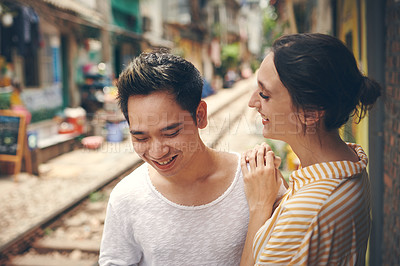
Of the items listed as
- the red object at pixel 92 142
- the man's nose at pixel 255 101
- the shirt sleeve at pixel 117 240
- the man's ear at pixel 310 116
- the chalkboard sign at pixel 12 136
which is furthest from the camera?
the red object at pixel 92 142

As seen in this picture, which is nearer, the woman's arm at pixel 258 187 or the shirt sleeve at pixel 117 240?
the woman's arm at pixel 258 187

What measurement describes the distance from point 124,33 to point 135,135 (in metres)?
16.0

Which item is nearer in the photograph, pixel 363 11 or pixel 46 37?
pixel 363 11

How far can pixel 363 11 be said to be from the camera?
10.5ft

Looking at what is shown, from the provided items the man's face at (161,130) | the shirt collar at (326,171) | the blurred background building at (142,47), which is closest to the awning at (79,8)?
the blurred background building at (142,47)

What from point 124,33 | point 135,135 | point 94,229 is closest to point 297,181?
point 135,135

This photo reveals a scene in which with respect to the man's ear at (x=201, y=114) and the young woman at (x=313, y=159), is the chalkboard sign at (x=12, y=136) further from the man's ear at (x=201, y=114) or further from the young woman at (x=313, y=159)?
the young woman at (x=313, y=159)

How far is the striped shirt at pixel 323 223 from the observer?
3.90ft

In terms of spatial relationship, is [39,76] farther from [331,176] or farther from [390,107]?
Answer: [331,176]

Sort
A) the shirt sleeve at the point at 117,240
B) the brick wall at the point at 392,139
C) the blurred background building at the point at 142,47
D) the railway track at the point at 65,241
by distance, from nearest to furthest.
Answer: the shirt sleeve at the point at 117,240 < the brick wall at the point at 392,139 < the blurred background building at the point at 142,47 < the railway track at the point at 65,241

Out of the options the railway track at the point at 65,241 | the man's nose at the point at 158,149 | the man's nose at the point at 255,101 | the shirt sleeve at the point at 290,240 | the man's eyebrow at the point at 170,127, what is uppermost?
the man's nose at the point at 255,101

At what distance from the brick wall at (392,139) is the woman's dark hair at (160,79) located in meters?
1.57

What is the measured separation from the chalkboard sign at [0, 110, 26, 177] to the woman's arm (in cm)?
667

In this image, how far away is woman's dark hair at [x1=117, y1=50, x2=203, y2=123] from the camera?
151 cm
